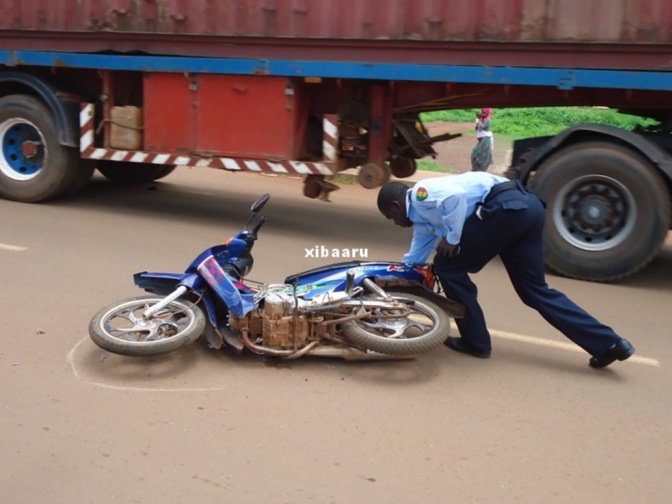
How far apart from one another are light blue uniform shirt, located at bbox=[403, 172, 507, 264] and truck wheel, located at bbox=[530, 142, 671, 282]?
2.57 meters

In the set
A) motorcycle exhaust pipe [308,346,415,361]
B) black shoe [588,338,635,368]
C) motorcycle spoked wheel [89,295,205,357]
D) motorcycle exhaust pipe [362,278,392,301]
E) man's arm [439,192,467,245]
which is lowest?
motorcycle exhaust pipe [308,346,415,361]

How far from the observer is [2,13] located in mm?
8797

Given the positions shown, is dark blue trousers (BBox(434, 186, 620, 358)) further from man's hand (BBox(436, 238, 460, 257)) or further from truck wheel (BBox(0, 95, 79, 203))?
truck wheel (BBox(0, 95, 79, 203))

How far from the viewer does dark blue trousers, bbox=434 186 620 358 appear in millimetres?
4340

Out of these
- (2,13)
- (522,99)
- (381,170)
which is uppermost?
(2,13)

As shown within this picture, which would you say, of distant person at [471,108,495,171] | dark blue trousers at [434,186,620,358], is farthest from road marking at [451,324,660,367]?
distant person at [471,108,495,171]

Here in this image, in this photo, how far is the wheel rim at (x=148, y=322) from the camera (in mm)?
4164

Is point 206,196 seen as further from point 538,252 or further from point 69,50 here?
point 538,252

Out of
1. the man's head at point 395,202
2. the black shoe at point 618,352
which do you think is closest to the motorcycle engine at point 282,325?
the man's head at point 395,202

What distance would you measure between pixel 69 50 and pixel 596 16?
581 cm

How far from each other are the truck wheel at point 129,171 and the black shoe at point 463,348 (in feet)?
20.7

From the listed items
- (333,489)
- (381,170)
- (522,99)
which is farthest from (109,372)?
(522,99)

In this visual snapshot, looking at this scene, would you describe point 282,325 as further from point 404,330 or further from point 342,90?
point 342,90

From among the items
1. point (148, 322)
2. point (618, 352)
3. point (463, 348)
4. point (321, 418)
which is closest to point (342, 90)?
point (463, 348)
